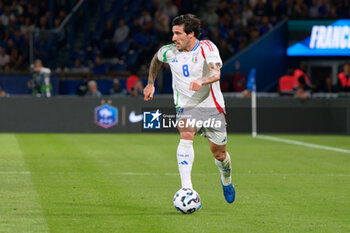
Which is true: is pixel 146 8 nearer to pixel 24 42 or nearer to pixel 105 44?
pixel 105 44

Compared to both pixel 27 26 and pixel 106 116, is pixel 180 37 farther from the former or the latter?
pixel 27 26

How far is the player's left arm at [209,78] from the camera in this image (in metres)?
8.70

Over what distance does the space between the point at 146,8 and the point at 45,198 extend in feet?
76.8

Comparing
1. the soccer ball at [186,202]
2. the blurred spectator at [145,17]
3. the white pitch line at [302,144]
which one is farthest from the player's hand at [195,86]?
the blurred spectator at [145,17]

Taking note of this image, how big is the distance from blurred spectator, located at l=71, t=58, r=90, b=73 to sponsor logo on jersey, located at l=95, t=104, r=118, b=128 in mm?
4847

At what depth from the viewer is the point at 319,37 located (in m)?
31.4

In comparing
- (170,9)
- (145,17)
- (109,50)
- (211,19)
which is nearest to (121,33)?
(109,50)

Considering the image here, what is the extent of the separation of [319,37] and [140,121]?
381 inches

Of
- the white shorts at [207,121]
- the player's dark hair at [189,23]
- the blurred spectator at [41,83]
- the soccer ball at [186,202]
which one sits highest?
the player's dark hair at [189,23]

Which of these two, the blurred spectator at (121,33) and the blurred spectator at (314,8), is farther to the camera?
the blurred spectator at (314,8)

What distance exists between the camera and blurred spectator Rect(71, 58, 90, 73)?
2911 centimetres

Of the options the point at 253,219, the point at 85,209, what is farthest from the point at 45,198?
the point at 253,219

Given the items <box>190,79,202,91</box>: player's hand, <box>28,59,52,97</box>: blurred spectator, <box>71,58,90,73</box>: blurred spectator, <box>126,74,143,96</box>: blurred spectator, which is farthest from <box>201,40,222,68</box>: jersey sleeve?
<box>71,58,90,73</box>: blurred spectator

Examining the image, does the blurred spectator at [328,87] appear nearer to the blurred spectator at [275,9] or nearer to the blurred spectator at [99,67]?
the blurred spectator at [275,9]
